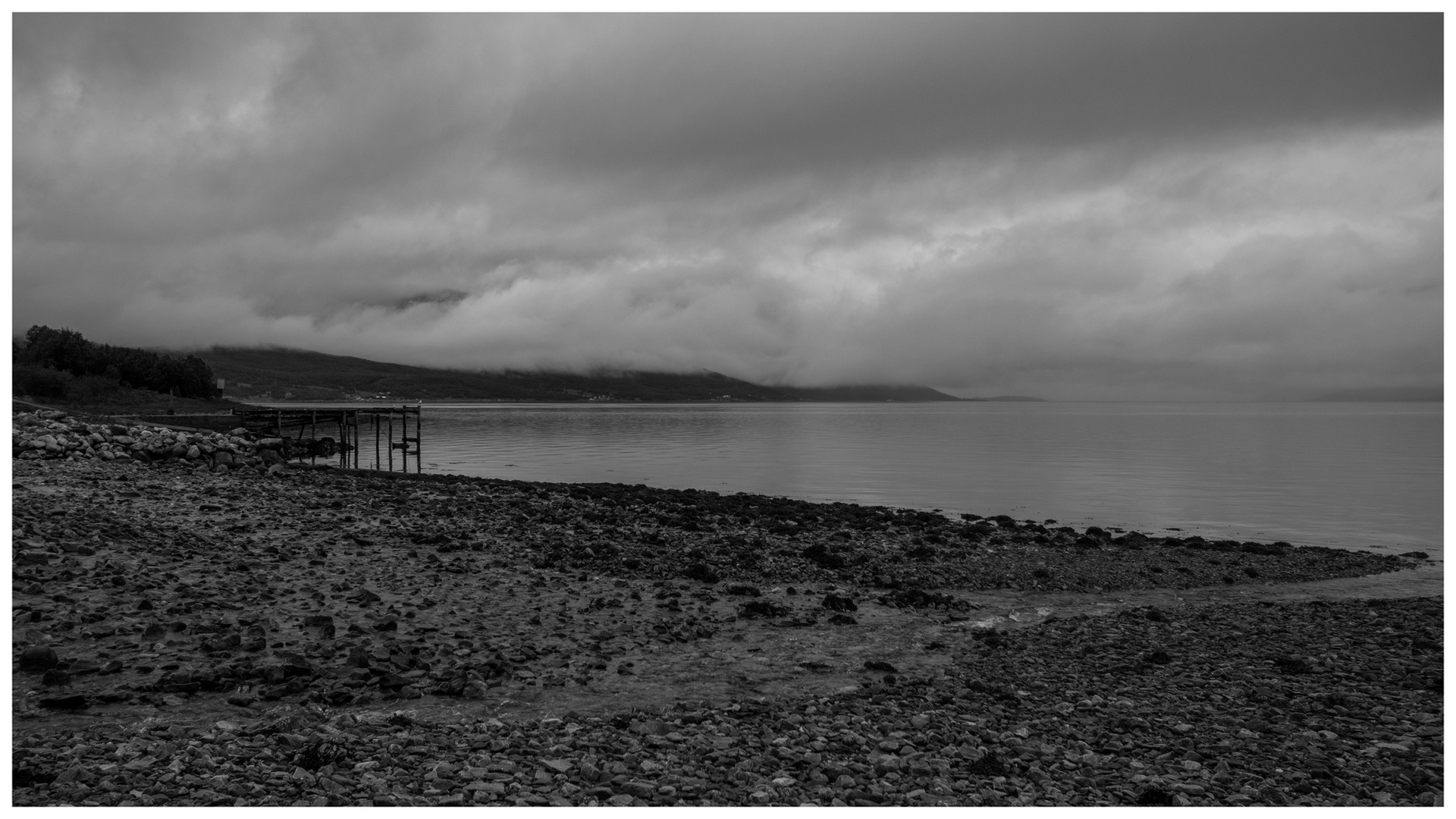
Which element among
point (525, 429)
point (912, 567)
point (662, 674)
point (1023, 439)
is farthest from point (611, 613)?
point (525, 429)

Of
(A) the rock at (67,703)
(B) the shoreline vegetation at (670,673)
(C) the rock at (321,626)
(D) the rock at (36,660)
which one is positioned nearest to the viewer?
(B) the shoreline vegetation at (670,673)

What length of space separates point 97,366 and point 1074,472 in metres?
94.3

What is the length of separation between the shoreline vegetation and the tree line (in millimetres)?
66840

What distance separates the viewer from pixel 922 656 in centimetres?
1105

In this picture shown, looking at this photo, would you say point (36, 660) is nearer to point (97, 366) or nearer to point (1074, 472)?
point (1074, 472)

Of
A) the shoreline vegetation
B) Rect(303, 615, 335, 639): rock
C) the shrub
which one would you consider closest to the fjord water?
the shoreline vegetation

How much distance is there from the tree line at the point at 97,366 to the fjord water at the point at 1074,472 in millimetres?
29638

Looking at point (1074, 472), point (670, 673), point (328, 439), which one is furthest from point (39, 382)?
point (670, 673)

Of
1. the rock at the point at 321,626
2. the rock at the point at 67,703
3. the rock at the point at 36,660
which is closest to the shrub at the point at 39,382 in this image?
the rock at the point at 321,626

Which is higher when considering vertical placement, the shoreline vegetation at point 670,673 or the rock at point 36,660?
the rock at point 36,660

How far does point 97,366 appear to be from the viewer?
8969cm

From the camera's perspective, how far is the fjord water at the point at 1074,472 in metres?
29.9

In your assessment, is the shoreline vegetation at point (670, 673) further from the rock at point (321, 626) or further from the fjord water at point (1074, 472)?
the fjord water at point (1074, 472)

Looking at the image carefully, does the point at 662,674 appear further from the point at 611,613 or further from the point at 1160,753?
the point at 1160,753
